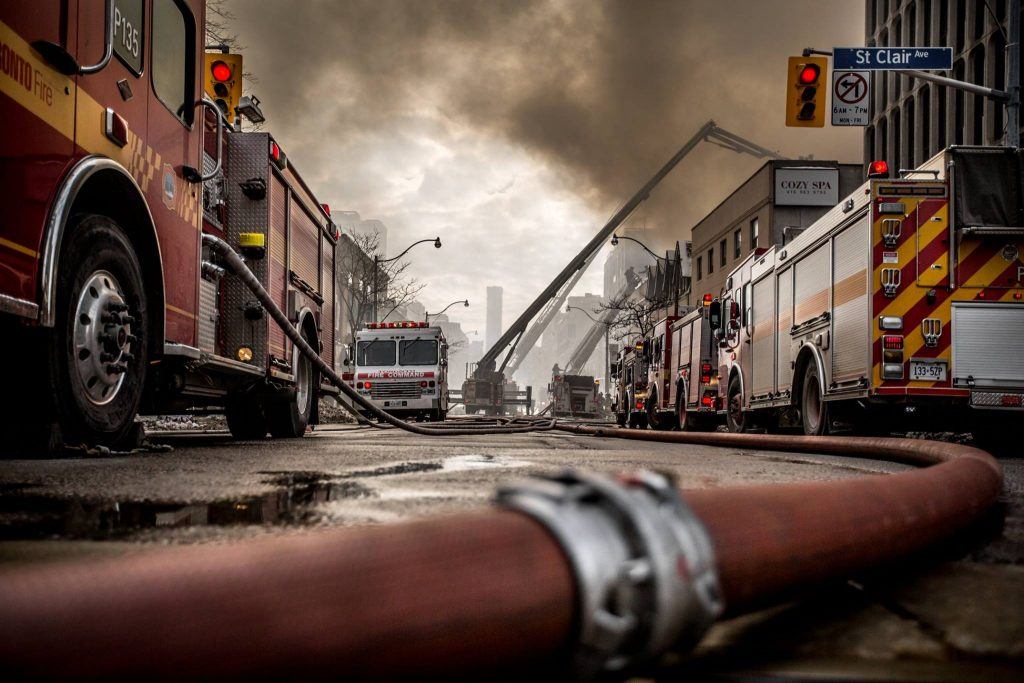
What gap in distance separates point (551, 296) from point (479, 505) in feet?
218

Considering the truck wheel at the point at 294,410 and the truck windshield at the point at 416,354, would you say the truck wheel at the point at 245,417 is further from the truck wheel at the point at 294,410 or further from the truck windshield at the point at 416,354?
the truck windshield at the point at 416,354

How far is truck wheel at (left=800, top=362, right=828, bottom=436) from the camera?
10.4m

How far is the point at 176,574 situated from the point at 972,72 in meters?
36.6

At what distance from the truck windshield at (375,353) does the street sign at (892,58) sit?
1437cm

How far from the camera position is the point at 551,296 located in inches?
2717

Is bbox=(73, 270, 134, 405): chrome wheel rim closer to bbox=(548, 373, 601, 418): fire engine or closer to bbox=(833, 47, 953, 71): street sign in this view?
bbox=(833, 47, 953, 71): street sign

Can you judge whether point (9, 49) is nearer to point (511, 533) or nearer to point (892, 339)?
point (511, 533)

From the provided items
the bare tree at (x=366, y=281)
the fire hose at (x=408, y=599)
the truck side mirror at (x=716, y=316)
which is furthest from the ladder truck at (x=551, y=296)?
the fire hose at (x=408, y=599)

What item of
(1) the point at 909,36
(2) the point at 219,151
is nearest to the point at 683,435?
(2) the point at 219,151

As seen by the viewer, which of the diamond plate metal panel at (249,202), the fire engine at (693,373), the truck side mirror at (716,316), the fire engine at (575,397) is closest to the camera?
the diamond plate metal panel at (249,202)

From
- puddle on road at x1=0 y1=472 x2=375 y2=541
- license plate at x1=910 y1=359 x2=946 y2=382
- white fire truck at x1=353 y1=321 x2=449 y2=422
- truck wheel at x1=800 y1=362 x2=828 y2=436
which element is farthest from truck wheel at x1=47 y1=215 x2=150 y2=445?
white fire truck at x1=353 y1=321 x2=449 y2=422

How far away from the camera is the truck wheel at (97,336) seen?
4172mm

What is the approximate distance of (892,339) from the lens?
8.56 metres

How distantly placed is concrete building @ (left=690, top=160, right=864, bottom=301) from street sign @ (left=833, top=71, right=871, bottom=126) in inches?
726
